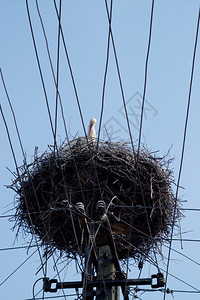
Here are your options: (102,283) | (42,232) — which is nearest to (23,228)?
(42,232)

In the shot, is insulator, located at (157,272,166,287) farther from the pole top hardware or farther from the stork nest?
the stork nest

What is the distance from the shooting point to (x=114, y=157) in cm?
717

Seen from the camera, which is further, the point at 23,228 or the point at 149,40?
the point at 23,228

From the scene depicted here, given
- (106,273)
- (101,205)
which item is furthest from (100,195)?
(101,205)

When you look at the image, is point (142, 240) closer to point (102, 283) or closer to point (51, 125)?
point (102, 283)

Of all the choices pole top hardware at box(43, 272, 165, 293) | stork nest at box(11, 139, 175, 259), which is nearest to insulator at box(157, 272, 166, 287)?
pole top hardware at box(43, 272, 165, 293)

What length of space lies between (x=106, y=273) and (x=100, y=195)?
971mm

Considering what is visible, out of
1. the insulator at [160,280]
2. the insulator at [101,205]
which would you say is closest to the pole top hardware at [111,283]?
the insulator at [160,280]

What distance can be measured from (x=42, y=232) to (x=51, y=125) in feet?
7.45

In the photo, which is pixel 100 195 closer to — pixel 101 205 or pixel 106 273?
pixel 106 273

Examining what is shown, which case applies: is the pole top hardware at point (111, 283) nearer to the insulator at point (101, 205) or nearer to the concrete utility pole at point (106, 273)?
the concrete utility pole at point (106, 273)

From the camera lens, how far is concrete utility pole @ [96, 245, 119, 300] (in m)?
6.01

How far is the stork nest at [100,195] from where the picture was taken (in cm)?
700

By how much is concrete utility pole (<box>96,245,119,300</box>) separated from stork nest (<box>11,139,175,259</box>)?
0.37 meters
